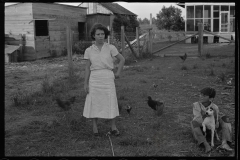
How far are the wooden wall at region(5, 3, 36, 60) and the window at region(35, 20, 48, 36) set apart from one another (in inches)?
28.4

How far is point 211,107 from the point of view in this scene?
12.5 ft

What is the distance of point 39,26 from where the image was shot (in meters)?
18.5

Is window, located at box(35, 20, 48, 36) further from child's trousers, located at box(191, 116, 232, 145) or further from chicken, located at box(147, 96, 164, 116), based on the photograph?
child's trousers, located at box(191, 116, 232, 145)

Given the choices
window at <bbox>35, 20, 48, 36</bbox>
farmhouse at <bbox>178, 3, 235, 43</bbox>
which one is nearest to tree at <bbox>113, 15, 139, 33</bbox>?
farmhouse at <bbox>178, 3, 235, 43</bbox>

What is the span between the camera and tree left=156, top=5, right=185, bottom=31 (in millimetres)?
31703

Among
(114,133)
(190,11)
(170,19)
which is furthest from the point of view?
(170,19)

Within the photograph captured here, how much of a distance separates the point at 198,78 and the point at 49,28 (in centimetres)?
1278

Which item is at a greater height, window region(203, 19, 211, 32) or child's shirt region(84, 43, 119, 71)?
window region(203, 19, 211, 32)

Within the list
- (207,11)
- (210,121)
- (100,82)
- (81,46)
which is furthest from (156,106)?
(207,11)

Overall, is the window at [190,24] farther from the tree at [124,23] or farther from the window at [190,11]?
the tree at [124,23]

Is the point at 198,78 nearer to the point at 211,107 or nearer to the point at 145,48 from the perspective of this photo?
the point at 211,107

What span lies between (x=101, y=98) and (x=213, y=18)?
84.5 feet

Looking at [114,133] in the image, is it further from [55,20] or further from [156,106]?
[55,20]

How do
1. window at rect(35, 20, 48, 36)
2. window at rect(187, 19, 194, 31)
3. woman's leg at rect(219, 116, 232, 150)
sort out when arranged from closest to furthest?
woman's leg at rect(219, 116, 232, 150), window at rect(35, 20, 48, 36), window at rect(187, 19, 194, 31)
